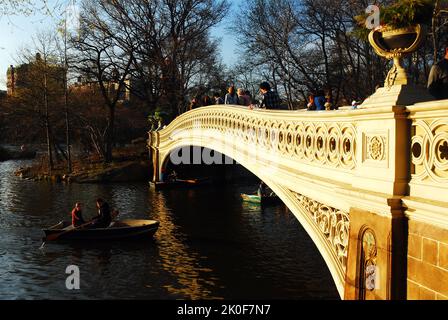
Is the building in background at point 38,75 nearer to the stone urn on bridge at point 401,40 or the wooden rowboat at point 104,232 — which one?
the wooden rowboat at point 104,232

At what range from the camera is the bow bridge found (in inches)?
155

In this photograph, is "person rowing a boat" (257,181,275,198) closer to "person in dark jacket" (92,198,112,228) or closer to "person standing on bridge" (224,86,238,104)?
"person standing on bridge" (224,86,238,104)

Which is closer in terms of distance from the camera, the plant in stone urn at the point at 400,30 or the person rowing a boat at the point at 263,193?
the plant in stone urn at the point at 400,30

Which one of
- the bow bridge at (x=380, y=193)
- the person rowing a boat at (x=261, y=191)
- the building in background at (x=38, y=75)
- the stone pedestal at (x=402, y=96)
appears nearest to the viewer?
the bow bridge at (x=380, y=193)

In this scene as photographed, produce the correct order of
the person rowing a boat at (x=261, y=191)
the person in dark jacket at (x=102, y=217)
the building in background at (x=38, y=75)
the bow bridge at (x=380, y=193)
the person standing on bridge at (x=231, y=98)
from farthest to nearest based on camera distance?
the building in background at (x=38, y=75), the person rowing a boat at (x=261, y=191), the person in dark jacket at (x=102, y=217), the person standing on bridge at (x=231, y=98), the bow bridge at (x=380, y=193)

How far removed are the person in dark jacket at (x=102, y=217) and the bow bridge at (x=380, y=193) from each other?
27.6 ft

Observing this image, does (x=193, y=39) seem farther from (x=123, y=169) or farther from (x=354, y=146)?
(x=354, y=146)

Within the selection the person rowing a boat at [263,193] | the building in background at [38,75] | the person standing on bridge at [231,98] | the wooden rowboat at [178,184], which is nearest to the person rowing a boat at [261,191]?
the person rowing a boat at [263,193]

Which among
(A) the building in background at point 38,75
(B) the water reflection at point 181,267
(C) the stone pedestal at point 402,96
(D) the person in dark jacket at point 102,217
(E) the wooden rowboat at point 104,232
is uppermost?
(A) the building in background at point 38,75

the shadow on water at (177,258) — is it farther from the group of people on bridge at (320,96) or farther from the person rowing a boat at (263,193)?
the group of people on bridge at (320,96)

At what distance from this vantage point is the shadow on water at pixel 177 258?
10.2 metres

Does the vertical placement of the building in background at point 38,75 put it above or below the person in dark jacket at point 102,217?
above
